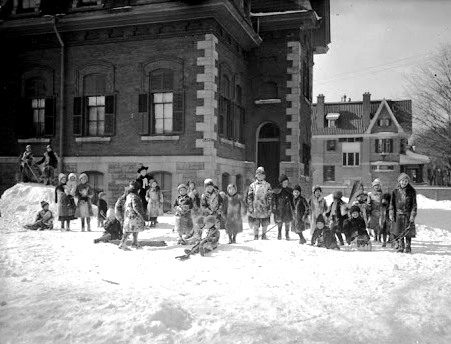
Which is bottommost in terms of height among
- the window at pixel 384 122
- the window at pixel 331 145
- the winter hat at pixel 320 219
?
the winter hat at pixel 320 219

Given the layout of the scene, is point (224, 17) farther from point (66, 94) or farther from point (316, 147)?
point (316, 147)

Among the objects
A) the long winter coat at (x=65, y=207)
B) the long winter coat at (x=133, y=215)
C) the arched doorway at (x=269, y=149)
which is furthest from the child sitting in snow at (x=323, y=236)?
the arched doorway at (x=269, y=149)

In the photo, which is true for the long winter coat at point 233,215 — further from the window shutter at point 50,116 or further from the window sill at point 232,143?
the window shutter at point 50,116

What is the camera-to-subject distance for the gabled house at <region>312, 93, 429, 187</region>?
3866 cm

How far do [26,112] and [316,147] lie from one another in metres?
28.1

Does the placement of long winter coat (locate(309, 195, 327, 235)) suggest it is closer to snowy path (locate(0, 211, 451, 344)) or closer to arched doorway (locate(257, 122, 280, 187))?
snowy path (locate(0, 211, 451, 344))

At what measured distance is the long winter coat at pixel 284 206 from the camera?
34.4ft

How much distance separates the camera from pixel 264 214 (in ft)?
34.2

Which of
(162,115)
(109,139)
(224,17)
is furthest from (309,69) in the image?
(109,139)

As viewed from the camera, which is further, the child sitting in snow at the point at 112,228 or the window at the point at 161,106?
the window at the point at 161,106

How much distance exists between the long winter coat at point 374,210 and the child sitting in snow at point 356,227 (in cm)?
129

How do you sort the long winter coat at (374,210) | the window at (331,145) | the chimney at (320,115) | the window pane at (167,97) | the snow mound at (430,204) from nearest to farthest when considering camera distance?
the long winter coat at (374,210) < the window pane at (167,97) < the snow mound at (430,204) < the window at (331,145) < the chimney at (320,115)

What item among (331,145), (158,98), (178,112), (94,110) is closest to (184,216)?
(178,112)

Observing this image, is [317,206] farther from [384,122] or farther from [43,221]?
[384,122]
